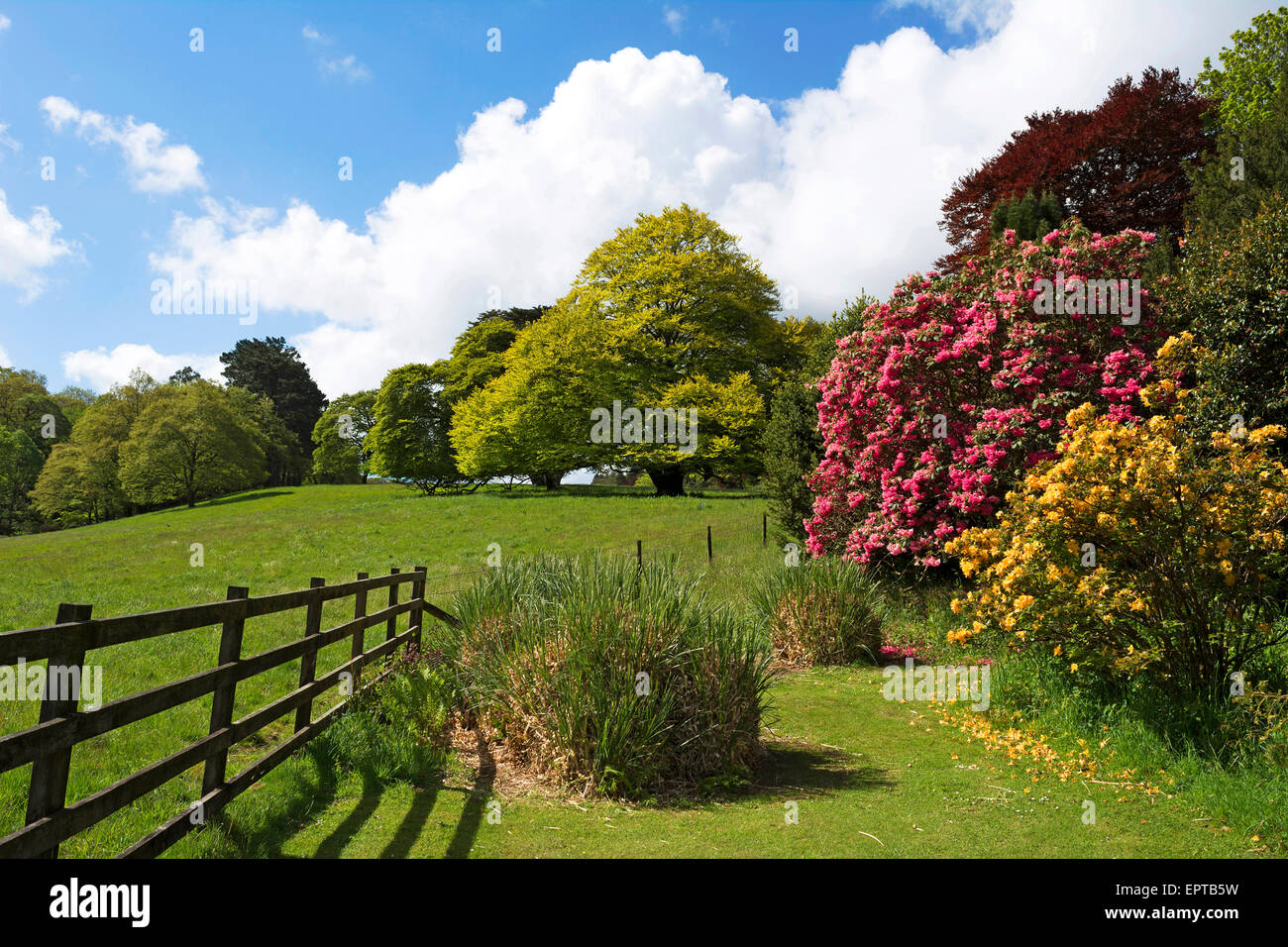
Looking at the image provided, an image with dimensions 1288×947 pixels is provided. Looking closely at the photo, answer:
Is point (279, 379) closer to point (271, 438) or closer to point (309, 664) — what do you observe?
point (271, 438)

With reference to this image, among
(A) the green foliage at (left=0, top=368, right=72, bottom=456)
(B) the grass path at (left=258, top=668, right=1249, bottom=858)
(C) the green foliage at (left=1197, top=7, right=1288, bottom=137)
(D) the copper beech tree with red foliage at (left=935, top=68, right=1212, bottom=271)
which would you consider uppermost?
(C) the green foliage at (left=1197, top=7, right=1288, bottom=137)

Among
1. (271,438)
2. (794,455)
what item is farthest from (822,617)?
(271,438)

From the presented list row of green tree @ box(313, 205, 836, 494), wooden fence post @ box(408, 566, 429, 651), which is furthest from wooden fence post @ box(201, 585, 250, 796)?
row of green tree @ box(313, 205, 836, 494)

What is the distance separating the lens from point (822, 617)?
35.5ft

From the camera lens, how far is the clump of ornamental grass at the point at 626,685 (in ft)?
19.4

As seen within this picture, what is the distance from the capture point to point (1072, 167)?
26.5 m

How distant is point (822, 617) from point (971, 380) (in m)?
4.68

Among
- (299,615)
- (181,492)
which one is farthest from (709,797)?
(181,492)

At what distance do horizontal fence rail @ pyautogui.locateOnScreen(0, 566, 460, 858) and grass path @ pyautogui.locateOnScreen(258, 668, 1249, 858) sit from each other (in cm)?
61

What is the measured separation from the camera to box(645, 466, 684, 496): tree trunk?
3657 cm

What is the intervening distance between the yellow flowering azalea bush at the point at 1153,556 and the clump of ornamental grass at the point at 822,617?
12.2ft

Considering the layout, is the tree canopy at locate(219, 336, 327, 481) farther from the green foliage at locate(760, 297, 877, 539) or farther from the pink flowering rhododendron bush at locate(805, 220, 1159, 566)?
the pink flowering rhododendron bush at locate(805, 220, 1159, 566)

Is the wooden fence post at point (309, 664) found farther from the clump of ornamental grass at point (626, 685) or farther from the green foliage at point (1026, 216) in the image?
the green foliage at point (1026, 216)

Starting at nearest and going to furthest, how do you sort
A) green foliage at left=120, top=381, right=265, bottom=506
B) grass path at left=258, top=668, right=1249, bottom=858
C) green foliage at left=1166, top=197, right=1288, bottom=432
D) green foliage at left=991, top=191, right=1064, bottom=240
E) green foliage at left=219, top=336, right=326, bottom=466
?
grass path at left=258, top=668, right=1249, bottom=858 → green foliage at left=1166, top=197, right=1288, bottom=432 → green foliage at left=991, top=191, right=1064, bottom=240 → green foliage at left=120, top=381, right=265, bottom=506 → green foliage at left=219, top=336, right=326, bottom=466
